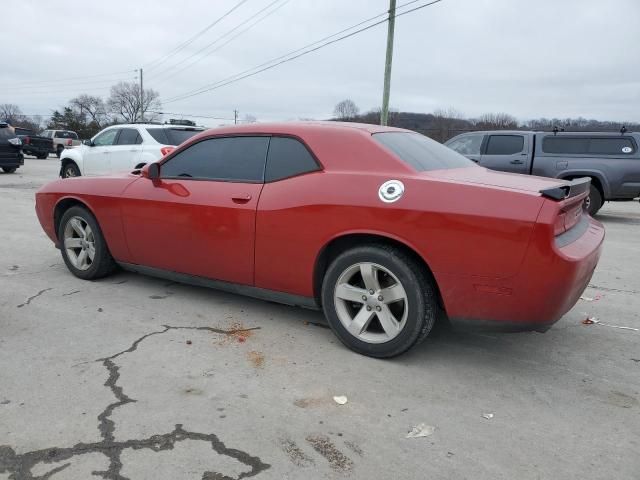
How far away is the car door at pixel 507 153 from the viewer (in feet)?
35.2

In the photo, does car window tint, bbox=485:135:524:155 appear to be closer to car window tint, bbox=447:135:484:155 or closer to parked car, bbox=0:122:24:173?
car window tint, bbox=447:135:484:155

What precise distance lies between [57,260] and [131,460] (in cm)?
414

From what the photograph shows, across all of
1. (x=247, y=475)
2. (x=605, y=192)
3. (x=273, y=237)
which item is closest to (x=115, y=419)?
(x=247, y=475)

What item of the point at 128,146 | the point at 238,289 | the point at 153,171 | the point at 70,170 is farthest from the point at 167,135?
the point at 238,289

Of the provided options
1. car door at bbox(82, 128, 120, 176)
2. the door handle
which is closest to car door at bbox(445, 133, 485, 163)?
car door at bbox(82, 128, 120, 176)

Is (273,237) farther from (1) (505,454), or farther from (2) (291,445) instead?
(1) (505,454)

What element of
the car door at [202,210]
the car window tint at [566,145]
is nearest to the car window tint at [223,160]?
the car door at [202,210]

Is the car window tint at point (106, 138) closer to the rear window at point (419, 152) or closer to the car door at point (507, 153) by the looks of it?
the car door at point (507, 153)

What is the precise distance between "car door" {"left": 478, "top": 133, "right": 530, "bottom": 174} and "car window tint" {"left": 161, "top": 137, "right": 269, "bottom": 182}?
8.10 m

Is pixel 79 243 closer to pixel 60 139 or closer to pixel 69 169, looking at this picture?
pixel 69 169

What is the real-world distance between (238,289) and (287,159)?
107 cm

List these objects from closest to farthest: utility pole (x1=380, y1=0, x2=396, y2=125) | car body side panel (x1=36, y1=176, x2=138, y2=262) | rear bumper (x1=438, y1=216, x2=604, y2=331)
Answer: rear bumper (x1=438, y1=216, x2=604, y2=331) < car body side panel (x1=36, y1=176, x2=138, y2=262) < utility pole (x1=380, y1=0, x2=396, y2=125)

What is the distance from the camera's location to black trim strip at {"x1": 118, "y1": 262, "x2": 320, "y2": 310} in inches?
145

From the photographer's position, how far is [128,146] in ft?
35.7
